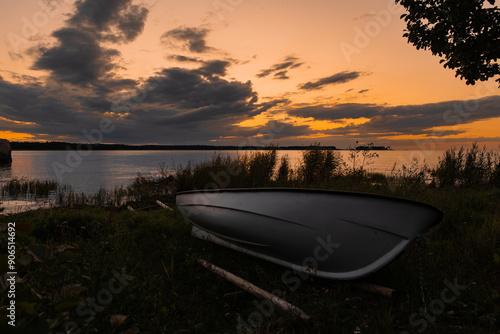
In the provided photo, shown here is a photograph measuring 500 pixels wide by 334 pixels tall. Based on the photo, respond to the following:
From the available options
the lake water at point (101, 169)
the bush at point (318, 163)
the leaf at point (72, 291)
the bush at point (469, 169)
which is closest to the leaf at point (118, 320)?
the leaf at point (72, 291)

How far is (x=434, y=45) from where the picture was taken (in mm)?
6625

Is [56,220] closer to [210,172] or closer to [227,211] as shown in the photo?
[227,211]

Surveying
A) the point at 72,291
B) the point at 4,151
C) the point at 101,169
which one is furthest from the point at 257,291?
the point at 4,151

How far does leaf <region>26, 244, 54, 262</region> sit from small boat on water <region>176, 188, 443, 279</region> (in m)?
2.59

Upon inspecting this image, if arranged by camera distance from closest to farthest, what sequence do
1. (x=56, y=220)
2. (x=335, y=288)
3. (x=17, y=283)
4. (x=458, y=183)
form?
(x=17, y=283)
(x=335, y=288)
(x=56, y=220)
(x=458, y=183)

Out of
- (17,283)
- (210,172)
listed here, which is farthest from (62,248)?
(210,172)

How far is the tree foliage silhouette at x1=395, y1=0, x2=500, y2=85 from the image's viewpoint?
18.9 feet

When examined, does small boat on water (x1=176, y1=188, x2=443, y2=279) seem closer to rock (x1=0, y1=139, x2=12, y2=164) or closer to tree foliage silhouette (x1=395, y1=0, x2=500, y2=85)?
tree foliage silhouette (x1=395, y1=0, x2=500, y2=85)

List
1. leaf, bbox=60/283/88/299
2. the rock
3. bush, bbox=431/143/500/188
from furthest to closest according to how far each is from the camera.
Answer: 1. the rock
2. bush, bbox=431/143/500/188
3. leaf, bbox=60/283/88/299

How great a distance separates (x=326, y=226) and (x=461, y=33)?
19.7ft

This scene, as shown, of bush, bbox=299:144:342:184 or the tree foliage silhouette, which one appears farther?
bush, bbox=299:144:342:184

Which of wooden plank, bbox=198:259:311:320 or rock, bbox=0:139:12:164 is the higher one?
rock, bbox=0:139:12:164

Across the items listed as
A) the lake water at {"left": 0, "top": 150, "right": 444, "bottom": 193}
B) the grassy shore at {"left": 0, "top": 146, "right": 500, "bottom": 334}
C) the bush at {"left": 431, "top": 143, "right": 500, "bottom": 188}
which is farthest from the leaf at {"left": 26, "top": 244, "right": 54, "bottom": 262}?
the bush at {"left": 431, "top": 143, "right": 500, "bottom": 188}

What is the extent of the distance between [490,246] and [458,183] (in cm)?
695
